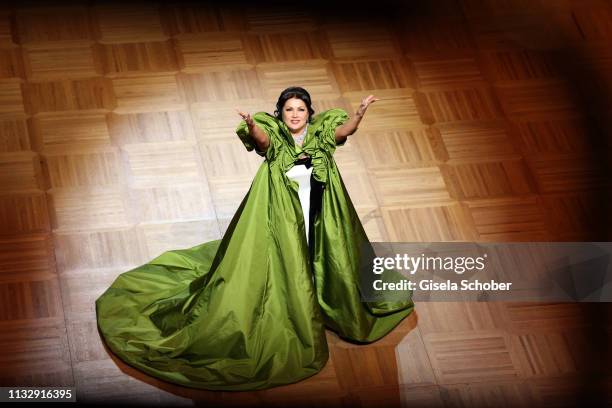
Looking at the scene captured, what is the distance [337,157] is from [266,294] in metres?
1.32

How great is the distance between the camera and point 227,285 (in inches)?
178

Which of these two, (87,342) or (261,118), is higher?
(261,118)

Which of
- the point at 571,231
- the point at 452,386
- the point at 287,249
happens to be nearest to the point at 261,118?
the point at 287,249

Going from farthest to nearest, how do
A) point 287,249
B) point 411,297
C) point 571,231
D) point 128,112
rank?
point 128,112
point 571,231
point 411,297
point 287,249

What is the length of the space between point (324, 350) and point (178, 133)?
155 cm

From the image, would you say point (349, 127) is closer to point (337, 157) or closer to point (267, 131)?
point (267, 131)

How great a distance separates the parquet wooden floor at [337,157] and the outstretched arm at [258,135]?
2.65ft

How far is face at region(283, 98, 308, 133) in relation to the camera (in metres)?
4.53

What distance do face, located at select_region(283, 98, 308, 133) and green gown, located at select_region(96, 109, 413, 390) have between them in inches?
1.3

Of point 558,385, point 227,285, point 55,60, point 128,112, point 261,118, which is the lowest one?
point 558,385

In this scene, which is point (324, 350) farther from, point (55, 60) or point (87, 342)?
point (55, 60)

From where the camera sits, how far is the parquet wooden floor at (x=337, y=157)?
15.4 feet

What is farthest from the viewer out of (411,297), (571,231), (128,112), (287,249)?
(128,112)

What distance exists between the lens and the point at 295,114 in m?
4.53
